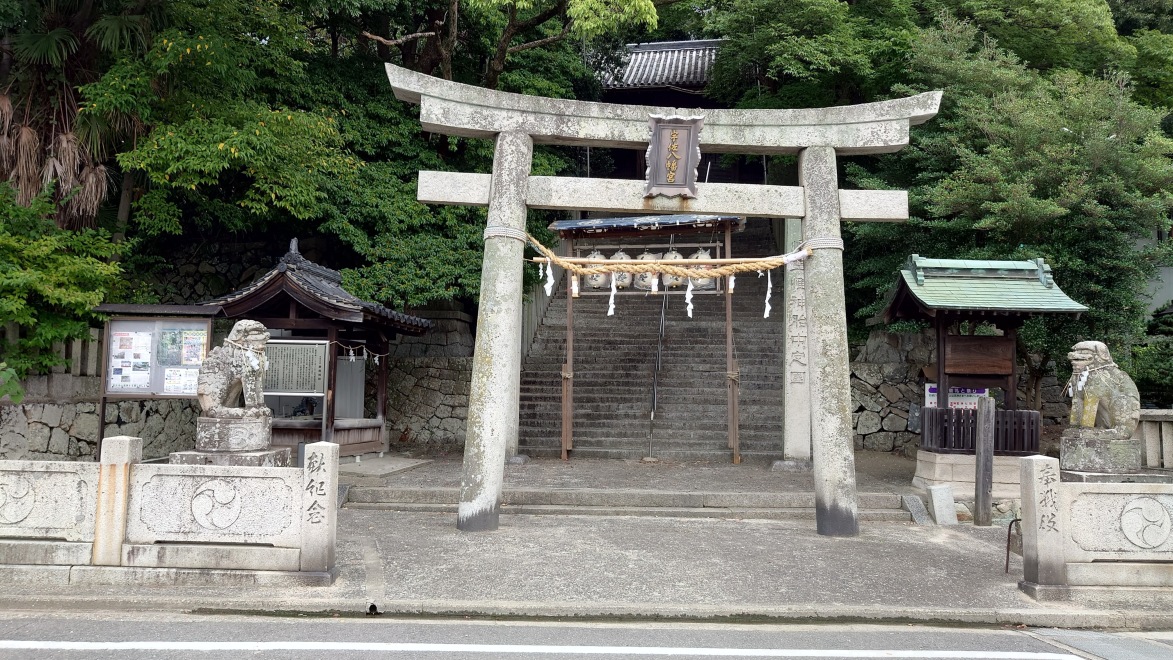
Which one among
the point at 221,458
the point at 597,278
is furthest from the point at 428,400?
the point at 221,458

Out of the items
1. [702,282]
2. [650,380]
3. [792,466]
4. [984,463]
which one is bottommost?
[792,466]

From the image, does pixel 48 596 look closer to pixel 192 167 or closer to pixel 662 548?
pixel 662 548

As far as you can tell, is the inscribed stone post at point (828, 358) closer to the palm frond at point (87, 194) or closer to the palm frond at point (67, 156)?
the palm frond at point (87, 194)

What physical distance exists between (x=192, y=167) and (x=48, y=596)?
776cm

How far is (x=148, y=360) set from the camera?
384 inches

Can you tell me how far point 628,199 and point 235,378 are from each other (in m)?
4.90

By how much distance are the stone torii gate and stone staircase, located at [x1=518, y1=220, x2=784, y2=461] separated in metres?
5.79

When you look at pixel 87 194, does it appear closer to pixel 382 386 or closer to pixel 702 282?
pixel 382 386

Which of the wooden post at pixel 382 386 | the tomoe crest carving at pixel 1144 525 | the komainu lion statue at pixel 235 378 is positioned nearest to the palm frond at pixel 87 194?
the wooden post at pixel 382 386

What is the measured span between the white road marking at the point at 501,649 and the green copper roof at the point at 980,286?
6938 mm

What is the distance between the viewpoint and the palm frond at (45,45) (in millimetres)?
11836

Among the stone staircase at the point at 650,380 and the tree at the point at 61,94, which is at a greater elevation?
the tree at the point at 61,94

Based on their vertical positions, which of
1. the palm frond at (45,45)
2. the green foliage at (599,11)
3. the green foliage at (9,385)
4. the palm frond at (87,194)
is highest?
the green foliage at (599,11)

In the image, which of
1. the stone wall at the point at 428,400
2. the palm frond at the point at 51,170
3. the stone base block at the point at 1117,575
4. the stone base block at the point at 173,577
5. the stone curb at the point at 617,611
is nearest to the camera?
the stone curb at the point at 617,611
